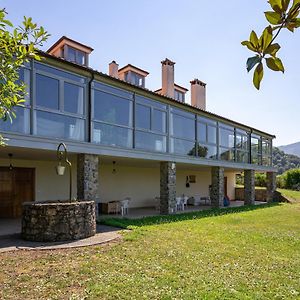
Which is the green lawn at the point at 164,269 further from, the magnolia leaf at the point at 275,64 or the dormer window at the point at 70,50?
the dormer window at the point at 70,50

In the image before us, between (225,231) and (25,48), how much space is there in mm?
10185

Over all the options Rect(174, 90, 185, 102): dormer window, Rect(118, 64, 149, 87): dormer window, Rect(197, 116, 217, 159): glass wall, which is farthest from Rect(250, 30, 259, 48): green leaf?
Rect(174, 90, 185, 102): dormer window

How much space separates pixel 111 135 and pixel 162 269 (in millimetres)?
7322

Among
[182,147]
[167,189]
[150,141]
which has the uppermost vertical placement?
[150,141]

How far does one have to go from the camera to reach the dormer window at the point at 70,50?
56.2 ft

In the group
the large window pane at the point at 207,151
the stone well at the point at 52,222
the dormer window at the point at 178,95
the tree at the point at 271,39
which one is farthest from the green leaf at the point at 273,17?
the dormer window at the point at 178,95

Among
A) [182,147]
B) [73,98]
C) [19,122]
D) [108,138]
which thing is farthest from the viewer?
[182,147]

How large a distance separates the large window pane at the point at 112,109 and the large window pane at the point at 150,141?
853mm

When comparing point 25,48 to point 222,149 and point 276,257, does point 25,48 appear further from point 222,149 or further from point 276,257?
point 222,149

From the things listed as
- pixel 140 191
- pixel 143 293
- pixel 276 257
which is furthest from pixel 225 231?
pixel 140 191

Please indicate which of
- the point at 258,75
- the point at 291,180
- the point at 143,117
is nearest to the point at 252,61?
the point at 258,75

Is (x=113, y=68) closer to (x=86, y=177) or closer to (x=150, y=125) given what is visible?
(x=150, y=125)

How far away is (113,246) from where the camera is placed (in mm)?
A: 8789

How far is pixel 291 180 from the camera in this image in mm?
35938
